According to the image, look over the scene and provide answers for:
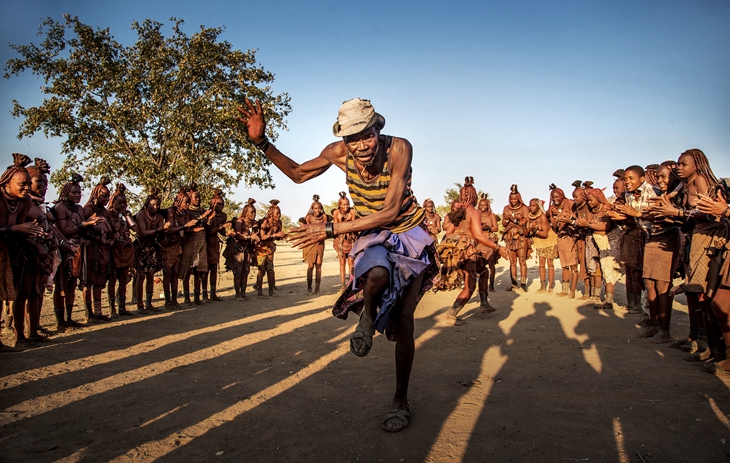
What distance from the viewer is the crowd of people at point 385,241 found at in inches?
133

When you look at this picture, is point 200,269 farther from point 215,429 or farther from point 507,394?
point 507,394

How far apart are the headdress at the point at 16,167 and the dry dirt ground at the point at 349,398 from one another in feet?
7.32

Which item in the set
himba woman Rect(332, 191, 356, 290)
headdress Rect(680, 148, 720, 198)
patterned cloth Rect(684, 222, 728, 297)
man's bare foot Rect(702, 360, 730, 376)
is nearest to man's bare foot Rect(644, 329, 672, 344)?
patterned cloth Rect(684, 222, 728, 297)

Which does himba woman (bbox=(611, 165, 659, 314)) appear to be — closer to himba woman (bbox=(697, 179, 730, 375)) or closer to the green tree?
himba woman (bbox=(697, 179, 730, 375))

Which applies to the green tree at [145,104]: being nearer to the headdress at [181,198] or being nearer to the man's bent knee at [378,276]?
the headdress at [181,198]

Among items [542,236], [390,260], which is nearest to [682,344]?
[390,260]

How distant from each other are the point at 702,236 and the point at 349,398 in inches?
166

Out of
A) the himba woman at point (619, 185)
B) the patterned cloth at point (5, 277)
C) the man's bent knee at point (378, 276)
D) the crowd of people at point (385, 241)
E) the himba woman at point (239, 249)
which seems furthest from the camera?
the himba woman at point (239, 249)

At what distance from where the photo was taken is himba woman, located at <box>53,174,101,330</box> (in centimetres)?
691

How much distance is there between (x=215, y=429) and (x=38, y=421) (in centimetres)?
143

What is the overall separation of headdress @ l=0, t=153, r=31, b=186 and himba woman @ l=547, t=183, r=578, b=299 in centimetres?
971

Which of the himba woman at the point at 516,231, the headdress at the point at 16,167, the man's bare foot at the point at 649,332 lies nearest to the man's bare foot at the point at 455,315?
the man's bare foot at the point at 649,332

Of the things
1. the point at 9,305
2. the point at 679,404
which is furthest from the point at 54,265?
the point at 679,404

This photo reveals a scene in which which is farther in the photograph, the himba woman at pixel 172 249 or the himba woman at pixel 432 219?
the himba woman at pixel 432 219
